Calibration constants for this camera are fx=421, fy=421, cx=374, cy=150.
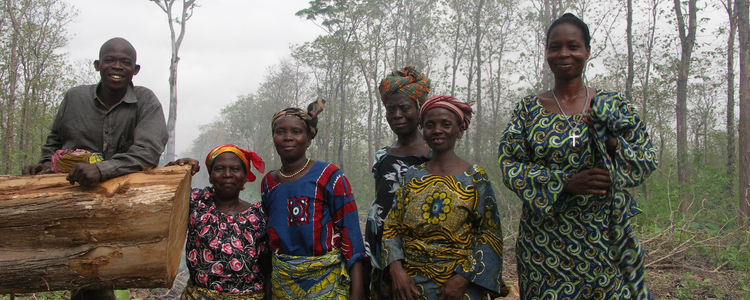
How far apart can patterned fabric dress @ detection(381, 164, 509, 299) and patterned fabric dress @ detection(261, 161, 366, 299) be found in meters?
0.28

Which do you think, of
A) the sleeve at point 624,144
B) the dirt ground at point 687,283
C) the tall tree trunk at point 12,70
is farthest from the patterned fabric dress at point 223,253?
the tall tree trunk at point 12,70

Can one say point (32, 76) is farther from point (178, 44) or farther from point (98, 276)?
point (98, 276)

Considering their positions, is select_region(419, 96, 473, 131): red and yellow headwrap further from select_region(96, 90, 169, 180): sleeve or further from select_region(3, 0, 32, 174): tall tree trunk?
select_region(3, 0, 32, 174): tall tree trunk

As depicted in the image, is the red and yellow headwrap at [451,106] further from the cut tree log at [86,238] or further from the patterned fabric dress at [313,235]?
the cut tree log at [86,238]

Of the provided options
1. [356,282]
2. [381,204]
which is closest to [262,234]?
[356,282]

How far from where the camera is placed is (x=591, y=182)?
1622mm

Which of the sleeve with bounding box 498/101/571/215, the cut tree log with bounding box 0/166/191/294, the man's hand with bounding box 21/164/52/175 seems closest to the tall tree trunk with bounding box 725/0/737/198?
the sleeve with bounding box 498/101/571/215

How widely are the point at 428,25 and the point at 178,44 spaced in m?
11.4

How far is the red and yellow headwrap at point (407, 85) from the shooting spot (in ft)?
8.25

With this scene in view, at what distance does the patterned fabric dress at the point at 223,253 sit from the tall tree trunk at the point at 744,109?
306 inches

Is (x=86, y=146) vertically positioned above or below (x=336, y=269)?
above

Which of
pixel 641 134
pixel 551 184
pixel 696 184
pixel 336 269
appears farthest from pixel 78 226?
pixel 696 184

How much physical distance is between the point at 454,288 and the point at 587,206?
0.65 m

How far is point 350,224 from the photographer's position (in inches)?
86.6
